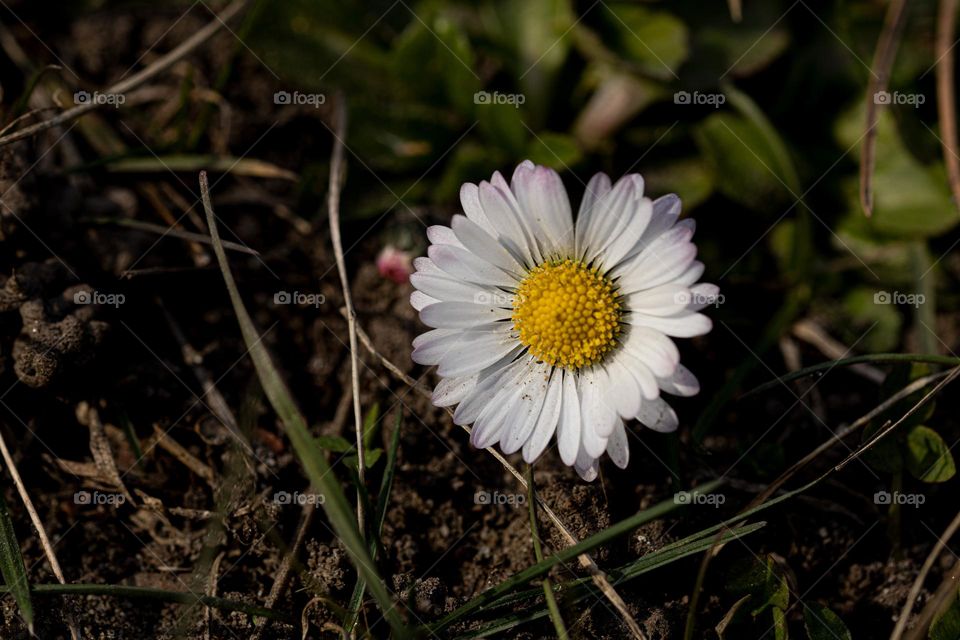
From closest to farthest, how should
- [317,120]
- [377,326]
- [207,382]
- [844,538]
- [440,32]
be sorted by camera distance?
[844,538]
[207,382]
[377,326]
[440,32]
[317,120]

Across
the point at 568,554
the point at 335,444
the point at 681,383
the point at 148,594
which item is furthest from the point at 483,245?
the point at 148,594

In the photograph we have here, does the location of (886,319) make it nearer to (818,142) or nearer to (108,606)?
(818,142)

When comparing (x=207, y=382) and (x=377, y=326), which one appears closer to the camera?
(x=207, y=382)

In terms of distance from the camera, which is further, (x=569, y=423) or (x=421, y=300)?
(x=421, y=300)

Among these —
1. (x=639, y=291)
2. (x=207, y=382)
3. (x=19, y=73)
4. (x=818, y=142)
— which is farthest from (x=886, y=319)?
(x=19, y=73)

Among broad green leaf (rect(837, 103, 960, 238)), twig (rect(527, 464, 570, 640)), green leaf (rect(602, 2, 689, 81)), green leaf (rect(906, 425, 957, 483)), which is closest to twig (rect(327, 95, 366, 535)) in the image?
twig (rect(527, 464, 570, 640))

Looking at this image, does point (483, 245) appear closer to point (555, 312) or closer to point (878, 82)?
point (555, 312)

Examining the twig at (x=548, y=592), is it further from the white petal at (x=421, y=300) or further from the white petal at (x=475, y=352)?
the white petal at (x=421, y=300)

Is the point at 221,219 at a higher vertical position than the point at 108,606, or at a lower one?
higher
